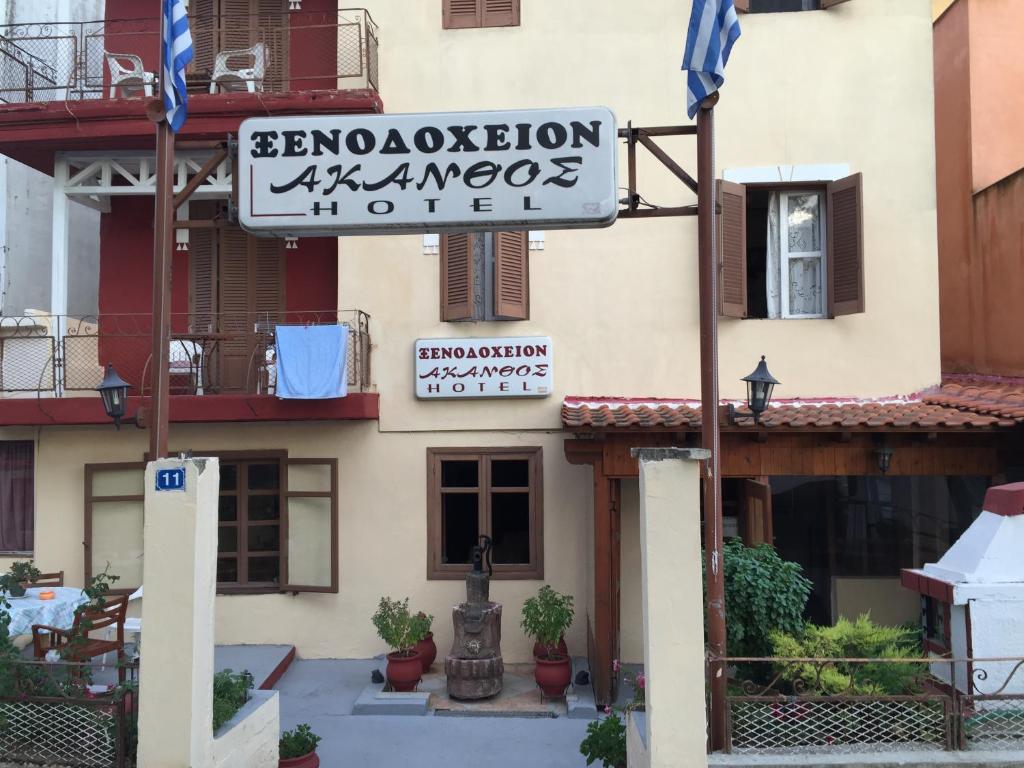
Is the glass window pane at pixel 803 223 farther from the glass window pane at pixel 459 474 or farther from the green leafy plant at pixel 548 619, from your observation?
the green leafy plant at pixel 548 619

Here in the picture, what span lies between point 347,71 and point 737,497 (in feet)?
23.9

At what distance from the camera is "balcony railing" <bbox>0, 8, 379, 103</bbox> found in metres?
10.9

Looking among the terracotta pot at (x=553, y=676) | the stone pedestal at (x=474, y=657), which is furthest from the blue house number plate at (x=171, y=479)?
the terracotta pot at (x=553, y=676)

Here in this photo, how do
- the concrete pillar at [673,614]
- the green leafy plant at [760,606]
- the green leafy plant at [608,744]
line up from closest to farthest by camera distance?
1. the concrete pillar at [673,614]
2. the green leafy plant at [608,744]
3. the green leafy plant at [760,606]

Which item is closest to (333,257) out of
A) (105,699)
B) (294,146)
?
(294,146)

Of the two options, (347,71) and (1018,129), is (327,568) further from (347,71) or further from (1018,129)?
(1018,129)

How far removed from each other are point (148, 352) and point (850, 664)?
9.05 m

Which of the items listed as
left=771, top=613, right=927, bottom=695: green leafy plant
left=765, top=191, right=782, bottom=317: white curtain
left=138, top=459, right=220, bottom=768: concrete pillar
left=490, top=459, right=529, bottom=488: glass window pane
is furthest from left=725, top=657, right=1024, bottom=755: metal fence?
left=765, top=191, right=782, bottom=317: white curtain

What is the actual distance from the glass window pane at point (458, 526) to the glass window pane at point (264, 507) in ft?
7.07

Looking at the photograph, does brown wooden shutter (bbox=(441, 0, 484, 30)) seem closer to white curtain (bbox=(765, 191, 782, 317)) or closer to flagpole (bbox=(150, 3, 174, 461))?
white curtain (bbox=(765, 191, 782, 317))

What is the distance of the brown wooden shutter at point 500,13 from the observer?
10836 mm

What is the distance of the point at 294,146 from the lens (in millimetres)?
5691

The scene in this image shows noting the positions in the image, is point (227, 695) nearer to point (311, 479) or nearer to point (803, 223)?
point (311, 479)

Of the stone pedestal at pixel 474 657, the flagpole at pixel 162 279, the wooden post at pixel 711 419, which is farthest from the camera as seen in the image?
the stone pedestal at pixel 474 657
